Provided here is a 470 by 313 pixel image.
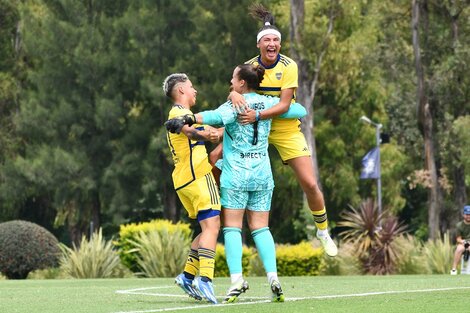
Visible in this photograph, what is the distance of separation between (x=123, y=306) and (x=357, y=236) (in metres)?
16.2

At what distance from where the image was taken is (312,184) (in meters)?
11.1

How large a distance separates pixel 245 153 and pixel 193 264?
135 centimetres

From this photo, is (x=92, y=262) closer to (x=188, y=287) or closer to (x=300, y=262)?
(x=300, y=262)

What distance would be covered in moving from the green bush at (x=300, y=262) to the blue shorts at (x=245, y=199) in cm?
1434

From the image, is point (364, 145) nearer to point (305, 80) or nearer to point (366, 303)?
point (305, 80)

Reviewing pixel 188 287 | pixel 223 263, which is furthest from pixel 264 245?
pixel 223 263

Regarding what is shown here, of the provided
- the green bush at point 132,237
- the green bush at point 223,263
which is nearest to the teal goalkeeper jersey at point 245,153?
the green bush at point 132,237

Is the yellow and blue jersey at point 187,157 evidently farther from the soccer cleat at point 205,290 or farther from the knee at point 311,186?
the knee at point 311,186

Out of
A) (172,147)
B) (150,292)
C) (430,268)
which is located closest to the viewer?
(172,147)

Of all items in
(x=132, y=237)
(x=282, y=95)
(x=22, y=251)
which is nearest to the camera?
(x=282, y=95)

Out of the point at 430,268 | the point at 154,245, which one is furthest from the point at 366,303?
the point at 430,268

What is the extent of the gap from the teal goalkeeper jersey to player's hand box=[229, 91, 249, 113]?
44 millimetres

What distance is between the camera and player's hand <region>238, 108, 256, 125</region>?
10.1 meters

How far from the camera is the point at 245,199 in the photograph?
1025cm
